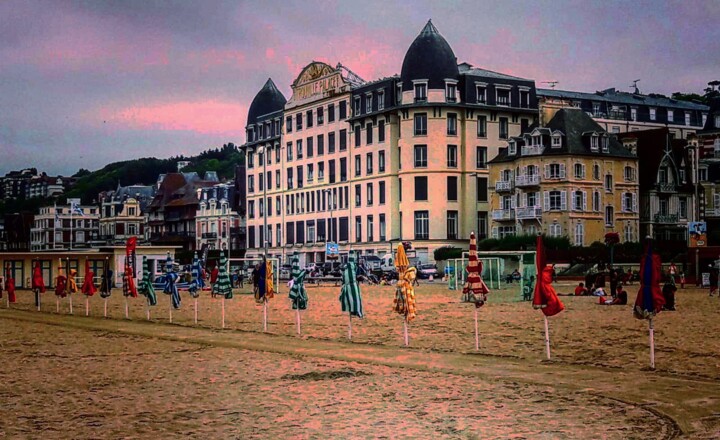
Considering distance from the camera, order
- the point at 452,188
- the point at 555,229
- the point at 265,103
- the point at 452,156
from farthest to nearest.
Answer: the point at 265,103, the point at 452,156, the point at 452,188, the point at 555,229

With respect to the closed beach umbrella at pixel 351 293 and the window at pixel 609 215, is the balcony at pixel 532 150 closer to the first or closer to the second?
the window at pixel 609 215

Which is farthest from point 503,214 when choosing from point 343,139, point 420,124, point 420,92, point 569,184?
point 343,139

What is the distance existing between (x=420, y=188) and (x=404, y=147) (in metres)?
4.27

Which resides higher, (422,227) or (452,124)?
(452,124)

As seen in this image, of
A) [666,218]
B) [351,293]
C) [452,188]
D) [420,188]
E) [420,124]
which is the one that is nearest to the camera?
[351,293]

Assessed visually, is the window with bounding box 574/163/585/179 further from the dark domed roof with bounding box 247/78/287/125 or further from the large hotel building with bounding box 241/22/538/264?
the dark domed roof with bounding box 247/78/287/125

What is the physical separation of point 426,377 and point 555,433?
20.3ft

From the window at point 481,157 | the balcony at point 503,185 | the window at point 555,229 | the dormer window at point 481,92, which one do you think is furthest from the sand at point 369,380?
the dormer window at point 481,92

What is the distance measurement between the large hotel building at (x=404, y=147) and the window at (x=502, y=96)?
125 millimetres

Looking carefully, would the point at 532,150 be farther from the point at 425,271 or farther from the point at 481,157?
the point at 425,271

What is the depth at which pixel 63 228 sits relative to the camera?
18675 cm

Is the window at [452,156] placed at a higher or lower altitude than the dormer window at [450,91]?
lower

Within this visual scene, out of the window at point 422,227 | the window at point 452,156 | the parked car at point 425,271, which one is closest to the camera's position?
the parked car at point 425,271

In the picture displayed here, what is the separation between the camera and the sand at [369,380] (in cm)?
1465
